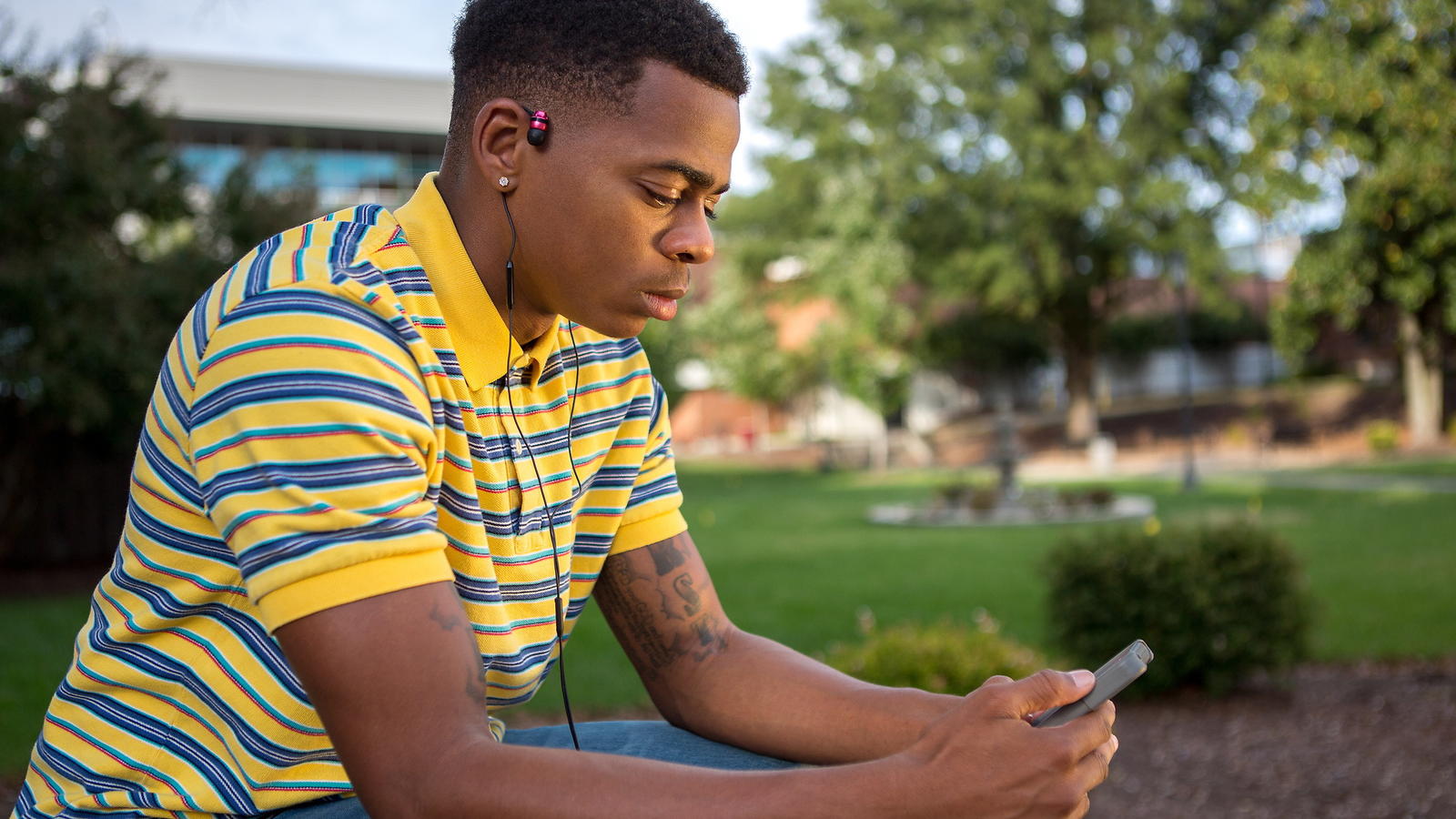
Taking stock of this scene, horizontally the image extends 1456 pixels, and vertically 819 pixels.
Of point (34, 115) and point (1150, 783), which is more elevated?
point (34, 115)

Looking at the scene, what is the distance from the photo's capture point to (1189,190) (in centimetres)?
3194

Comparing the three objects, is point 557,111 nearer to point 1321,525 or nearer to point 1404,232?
point 1321,525

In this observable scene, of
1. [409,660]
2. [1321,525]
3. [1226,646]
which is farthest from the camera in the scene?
[1321,525]

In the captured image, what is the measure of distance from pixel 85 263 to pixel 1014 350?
37.3 meters

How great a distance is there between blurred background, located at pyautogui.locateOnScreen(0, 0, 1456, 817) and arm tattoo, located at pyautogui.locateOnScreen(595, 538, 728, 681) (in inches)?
107

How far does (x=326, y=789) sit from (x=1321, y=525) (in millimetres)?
15757

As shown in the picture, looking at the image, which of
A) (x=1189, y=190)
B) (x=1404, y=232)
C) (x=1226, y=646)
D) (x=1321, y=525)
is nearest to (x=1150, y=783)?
(x=1226, y=646)

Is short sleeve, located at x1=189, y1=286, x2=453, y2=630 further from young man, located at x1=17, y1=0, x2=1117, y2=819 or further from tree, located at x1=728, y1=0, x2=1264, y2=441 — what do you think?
tree, located at x1=728, y1=0, x2=1264, y2=441

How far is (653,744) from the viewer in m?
2.03

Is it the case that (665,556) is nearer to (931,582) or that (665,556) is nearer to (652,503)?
(652,503)

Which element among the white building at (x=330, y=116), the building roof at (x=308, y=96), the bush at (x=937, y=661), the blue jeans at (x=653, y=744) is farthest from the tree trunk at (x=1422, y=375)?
the blue jeans at (x=653, y=744)

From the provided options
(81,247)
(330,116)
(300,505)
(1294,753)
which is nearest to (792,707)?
(300,505)

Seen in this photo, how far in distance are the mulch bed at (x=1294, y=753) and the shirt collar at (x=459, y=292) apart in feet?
13.1

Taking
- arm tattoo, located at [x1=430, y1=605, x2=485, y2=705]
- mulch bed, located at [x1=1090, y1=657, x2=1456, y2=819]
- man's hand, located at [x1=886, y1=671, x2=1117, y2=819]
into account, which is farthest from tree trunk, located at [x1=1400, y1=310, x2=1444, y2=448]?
arm tattoo, located at [x1=430, y1=605, x2=485, y2=705]
